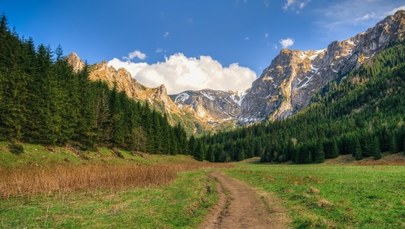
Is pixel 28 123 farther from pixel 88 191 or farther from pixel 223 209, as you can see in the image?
pixel 223 209

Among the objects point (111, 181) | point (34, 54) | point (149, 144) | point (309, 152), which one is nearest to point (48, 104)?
point (34, 54)

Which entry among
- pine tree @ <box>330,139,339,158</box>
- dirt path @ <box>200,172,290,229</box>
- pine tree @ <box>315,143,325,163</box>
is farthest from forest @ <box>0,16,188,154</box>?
pine tree @ <box>330,139,339,158</box>

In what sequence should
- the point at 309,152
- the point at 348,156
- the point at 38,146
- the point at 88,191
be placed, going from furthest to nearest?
the point at 309,152, the point at 348,156, the point at 38,146, the point at 88,191

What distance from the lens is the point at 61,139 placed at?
6166 centimetres

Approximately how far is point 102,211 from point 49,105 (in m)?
47.0

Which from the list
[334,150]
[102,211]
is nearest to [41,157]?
[102,211]

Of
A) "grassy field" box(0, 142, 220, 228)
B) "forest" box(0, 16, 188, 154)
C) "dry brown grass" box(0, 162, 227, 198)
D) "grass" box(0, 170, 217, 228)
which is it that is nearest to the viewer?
"grass" box(0, 170, 217, 228)

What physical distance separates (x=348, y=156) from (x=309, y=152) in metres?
15.8

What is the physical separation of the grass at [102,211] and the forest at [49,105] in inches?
1292

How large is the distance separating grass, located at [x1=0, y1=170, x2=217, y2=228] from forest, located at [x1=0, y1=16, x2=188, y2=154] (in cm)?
3282

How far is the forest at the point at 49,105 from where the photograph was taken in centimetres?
5175

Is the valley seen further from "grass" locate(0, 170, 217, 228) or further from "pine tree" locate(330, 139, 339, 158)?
"pine tree" locate(330, 139, 339, 158)

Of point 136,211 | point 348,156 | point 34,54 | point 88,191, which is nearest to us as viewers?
point 136,211

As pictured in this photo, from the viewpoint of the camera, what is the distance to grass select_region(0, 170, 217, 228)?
1593cm
